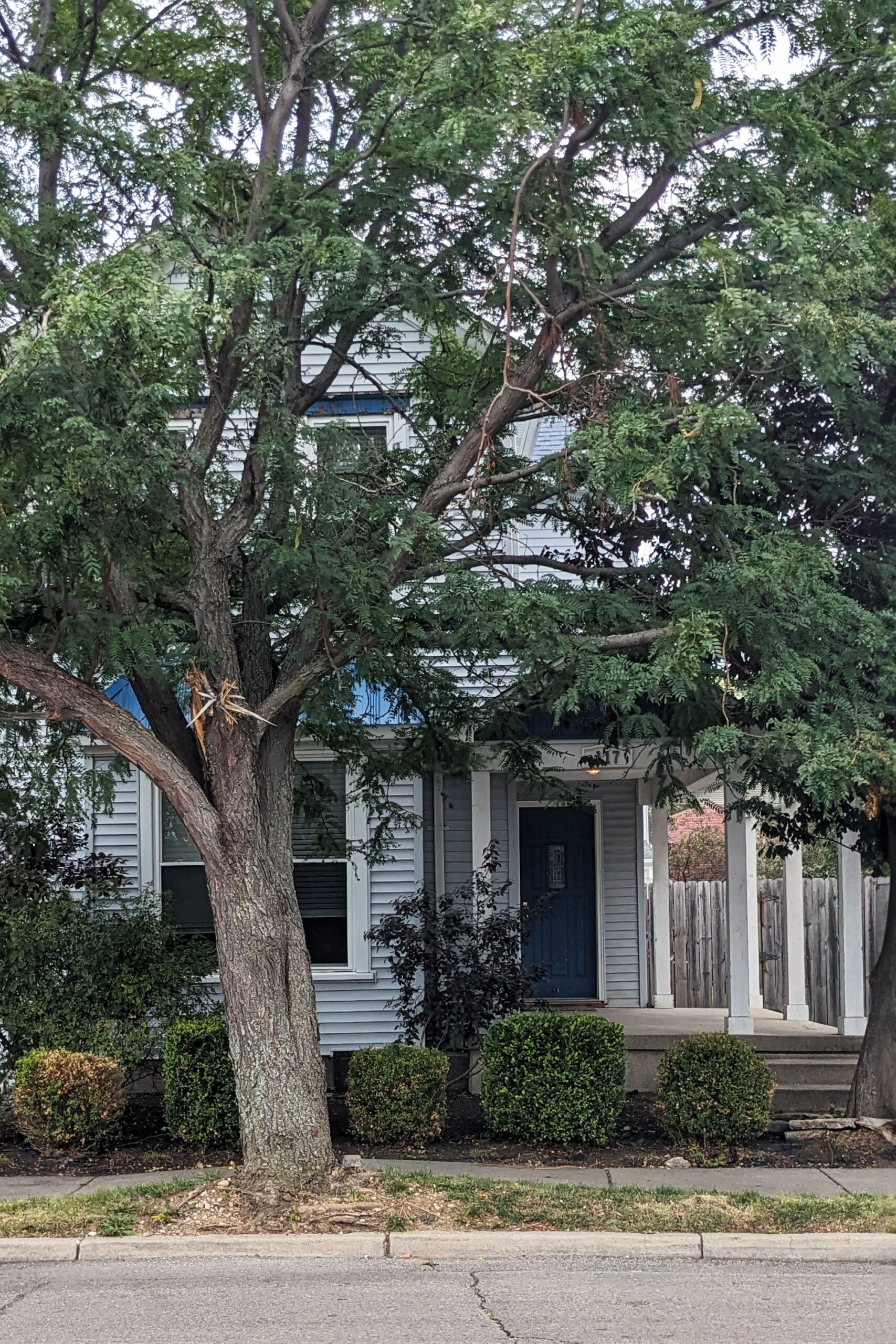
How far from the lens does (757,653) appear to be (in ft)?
29.8

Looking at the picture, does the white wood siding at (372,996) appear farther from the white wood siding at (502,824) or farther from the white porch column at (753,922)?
the white porch column at (753,922)

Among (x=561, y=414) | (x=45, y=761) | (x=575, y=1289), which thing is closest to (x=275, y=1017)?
(x=575, y=1289)

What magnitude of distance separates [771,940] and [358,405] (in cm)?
934

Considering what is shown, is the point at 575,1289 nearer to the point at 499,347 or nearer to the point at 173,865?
the point at 499,347

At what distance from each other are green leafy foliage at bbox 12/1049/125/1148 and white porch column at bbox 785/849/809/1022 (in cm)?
765

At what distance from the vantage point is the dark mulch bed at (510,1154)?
31.6 ft

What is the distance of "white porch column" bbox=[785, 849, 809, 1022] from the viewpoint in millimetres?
14320

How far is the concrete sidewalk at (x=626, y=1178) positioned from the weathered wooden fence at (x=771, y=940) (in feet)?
20.1

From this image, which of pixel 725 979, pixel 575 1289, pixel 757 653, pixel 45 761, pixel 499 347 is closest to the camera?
pixel 575 1289

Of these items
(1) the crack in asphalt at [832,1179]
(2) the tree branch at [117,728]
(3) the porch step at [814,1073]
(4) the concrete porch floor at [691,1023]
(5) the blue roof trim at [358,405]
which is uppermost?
(5) the blue roof trim at [358,405]

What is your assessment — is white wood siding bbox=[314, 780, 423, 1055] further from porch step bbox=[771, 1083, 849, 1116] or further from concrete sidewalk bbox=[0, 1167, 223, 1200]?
concrete sidewalk bbox=[0, 1167, 223, 1200]

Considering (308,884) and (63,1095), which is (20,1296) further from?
(308,884)

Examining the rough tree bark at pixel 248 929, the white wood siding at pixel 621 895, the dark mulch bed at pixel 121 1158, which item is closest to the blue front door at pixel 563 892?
the white wood siding at pixel 621 895

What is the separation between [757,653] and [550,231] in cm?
313
